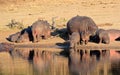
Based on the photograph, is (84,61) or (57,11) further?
(57,11)

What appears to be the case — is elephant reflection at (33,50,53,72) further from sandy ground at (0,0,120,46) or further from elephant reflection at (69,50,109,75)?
sandy ground at (0,0,120,46)

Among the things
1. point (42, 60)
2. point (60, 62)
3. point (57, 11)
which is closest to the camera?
point (60, 62)

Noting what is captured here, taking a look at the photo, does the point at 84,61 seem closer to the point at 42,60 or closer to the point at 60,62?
the point at 60,62

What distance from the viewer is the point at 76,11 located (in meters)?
33.7

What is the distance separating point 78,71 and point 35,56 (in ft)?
13.2

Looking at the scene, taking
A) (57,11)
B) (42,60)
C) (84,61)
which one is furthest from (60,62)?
(57,11)

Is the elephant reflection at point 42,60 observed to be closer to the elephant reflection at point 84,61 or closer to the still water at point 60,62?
the still water at point 60,62

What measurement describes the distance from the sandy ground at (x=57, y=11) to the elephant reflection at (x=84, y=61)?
3.37m

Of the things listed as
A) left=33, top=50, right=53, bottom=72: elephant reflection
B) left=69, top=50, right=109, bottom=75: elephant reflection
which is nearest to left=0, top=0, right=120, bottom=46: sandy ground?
left=33, top=50, right=53, bottom=72: elephant reflection

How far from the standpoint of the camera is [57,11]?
111 feet

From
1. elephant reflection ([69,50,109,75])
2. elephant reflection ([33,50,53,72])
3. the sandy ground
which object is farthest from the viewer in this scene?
the sandy ground

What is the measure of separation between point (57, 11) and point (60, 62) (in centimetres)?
1255

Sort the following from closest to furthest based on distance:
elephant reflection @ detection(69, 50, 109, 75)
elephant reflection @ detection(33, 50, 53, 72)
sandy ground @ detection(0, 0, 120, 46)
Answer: elephant reflection @ detection(69, 50, 109, 75) → elephant reflection @ detection(33, 50, 53, 72) → sandy ground @ detection(0, 0, 120, 46)

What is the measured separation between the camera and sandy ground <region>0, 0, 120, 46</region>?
97.0 feet
